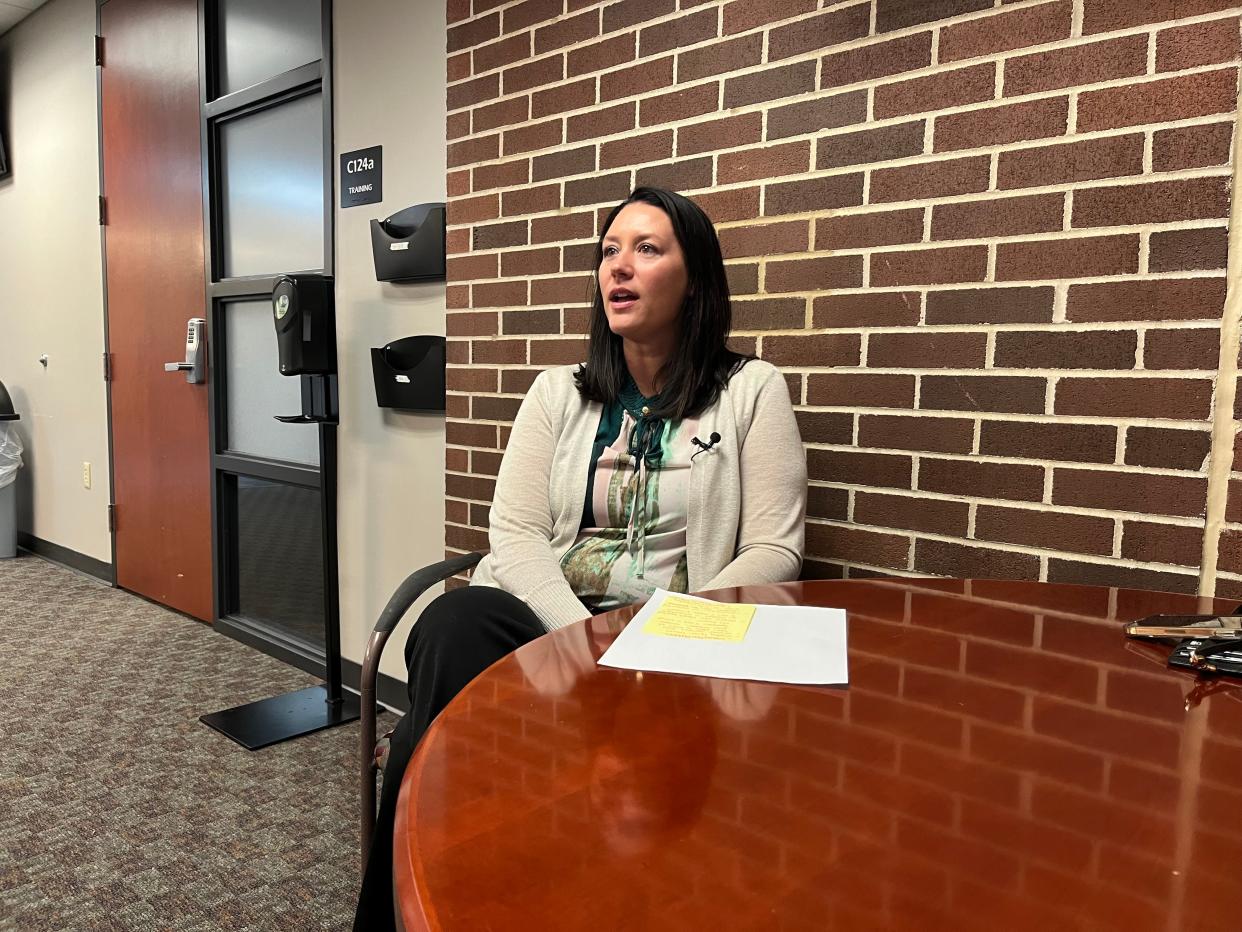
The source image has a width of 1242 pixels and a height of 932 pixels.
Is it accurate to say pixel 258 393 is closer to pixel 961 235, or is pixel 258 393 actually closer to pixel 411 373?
pixel 411 373

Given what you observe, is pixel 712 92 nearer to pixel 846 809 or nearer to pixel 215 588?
pixel 846 809

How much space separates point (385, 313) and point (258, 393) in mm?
1031

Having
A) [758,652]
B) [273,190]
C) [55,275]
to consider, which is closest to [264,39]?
[273,190]

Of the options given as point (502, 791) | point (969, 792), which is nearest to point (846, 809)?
point (969, 792)

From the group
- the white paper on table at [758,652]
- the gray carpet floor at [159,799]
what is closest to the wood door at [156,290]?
the gray carpet floor at [159,799]

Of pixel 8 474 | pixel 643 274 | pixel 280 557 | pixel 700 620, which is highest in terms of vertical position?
pixel 643 274

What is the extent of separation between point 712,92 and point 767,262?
0.41 metres

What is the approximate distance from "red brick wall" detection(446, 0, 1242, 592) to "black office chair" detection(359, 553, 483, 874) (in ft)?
2.56

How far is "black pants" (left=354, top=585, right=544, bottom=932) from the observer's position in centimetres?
123

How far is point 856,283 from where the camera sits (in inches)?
67.4

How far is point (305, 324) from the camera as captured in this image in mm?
2658

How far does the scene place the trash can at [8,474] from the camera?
486 cm

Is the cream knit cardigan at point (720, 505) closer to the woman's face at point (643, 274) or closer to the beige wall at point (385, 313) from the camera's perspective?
the woman's face at point (643, 274)

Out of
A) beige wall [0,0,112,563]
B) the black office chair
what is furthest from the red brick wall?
beige wall [0,0,112,563]
